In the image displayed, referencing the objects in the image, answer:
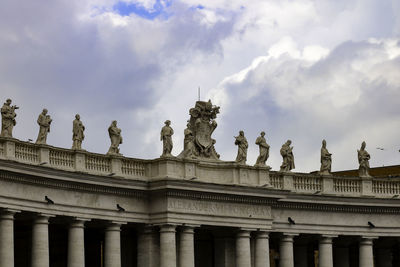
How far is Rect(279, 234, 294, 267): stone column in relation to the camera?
95625mm

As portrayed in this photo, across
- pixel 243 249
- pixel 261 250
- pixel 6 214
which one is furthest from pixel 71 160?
pixel 261 250

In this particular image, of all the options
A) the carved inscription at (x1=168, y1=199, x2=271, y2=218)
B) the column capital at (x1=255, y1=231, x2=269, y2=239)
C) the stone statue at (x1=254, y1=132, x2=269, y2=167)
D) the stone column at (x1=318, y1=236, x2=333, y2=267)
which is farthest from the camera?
the stone column at (x1=318, y1=236, x2=333, y2=267)

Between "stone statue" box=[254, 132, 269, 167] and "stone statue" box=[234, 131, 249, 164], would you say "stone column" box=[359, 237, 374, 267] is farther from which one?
"stone statue" box=[234, 131, 249, 164]

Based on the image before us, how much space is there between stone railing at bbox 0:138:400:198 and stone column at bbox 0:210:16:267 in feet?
11.3

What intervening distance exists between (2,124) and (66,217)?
305 inches

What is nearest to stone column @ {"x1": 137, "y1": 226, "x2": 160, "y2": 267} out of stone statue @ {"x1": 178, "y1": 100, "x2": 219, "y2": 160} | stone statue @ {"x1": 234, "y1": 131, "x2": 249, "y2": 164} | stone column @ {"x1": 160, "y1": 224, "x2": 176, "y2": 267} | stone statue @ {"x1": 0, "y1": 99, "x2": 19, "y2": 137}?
stone column @ {"x1": 160, "y1": 224, "x2": 176, "y2": 267}

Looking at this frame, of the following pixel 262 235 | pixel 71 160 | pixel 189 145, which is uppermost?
pixel 189 145

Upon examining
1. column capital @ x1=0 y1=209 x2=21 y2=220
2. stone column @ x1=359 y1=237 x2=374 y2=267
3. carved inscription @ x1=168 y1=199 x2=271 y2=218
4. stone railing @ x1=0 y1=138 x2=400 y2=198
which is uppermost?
stone railing @ x1=0 y1=138 x2=400 y2=198

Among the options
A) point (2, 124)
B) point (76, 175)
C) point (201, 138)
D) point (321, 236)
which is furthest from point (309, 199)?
point (2, 124)

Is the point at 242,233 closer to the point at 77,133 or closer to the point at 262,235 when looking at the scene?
the point at 262,235

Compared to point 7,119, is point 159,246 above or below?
below

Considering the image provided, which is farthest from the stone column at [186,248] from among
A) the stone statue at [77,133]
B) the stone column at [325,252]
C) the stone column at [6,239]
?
the stone column at [6,239]

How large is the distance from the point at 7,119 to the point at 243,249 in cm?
2085

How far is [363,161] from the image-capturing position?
101188 mm
